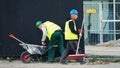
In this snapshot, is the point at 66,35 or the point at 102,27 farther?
the point at 102,27

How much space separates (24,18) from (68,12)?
1.39 metres

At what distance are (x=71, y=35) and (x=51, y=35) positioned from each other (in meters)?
0.62

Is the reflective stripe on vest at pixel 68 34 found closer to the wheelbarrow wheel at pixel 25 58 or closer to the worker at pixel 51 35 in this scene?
the worker at pixel 51 35

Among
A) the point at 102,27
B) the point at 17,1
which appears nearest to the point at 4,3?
the point at 17,1

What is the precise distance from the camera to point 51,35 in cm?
1557

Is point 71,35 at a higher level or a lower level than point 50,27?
lower

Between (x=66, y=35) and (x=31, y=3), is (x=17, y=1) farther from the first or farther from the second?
(x=66, y=35)

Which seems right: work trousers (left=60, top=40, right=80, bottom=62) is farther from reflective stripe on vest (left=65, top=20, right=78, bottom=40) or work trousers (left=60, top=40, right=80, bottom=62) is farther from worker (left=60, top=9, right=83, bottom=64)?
reflective stripe on vest (left=65, top=20, right=78, bottom=40)

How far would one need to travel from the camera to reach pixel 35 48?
51.2 feet

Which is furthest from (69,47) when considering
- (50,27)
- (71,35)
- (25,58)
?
(25,58)

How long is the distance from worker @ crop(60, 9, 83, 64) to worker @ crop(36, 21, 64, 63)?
0.23 m

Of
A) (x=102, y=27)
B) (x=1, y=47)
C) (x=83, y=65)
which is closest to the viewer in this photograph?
(x=83, y=65)

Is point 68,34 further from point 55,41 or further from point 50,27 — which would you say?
point 50,27

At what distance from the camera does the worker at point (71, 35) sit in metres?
15.3
